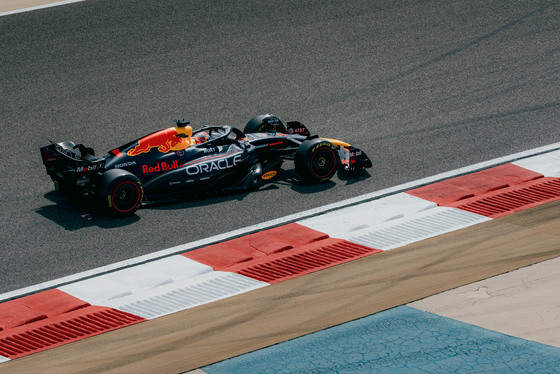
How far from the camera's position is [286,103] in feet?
52.1

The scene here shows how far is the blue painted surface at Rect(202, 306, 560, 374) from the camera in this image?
7988mm

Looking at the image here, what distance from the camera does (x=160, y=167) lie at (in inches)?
471

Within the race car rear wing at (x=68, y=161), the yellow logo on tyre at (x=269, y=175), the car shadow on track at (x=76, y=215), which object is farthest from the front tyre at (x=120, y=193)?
the yellow logo on tyre at (x=269, y=175)

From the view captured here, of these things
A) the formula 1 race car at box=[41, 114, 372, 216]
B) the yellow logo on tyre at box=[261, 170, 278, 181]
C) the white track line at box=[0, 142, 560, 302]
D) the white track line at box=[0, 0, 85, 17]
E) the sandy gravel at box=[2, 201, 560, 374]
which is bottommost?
the sandy gravel at box=[2, 201, 560, 374]

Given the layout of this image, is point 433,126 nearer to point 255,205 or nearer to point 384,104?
point 384,104

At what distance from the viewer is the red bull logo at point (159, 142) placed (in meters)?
11.9

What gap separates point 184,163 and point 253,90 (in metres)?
4.64

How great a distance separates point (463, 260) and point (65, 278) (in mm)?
4685

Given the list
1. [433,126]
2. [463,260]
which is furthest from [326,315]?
[433,126]

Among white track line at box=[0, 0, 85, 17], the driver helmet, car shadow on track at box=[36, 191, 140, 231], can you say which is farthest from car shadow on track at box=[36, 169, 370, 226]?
white track line at box=[0, 0, 85, 17]

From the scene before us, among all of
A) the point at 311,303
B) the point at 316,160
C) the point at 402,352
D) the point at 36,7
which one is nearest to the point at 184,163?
the point at 316,160

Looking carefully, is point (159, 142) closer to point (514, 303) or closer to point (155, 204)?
point (155, 204)

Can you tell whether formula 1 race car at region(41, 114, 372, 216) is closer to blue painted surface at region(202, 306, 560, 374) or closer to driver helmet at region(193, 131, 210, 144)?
driver helmet at region(193, 131, 210, 144)

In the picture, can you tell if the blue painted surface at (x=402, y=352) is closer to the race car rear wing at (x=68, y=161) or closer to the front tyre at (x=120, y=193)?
the front tyre at (x=120, y=193)
